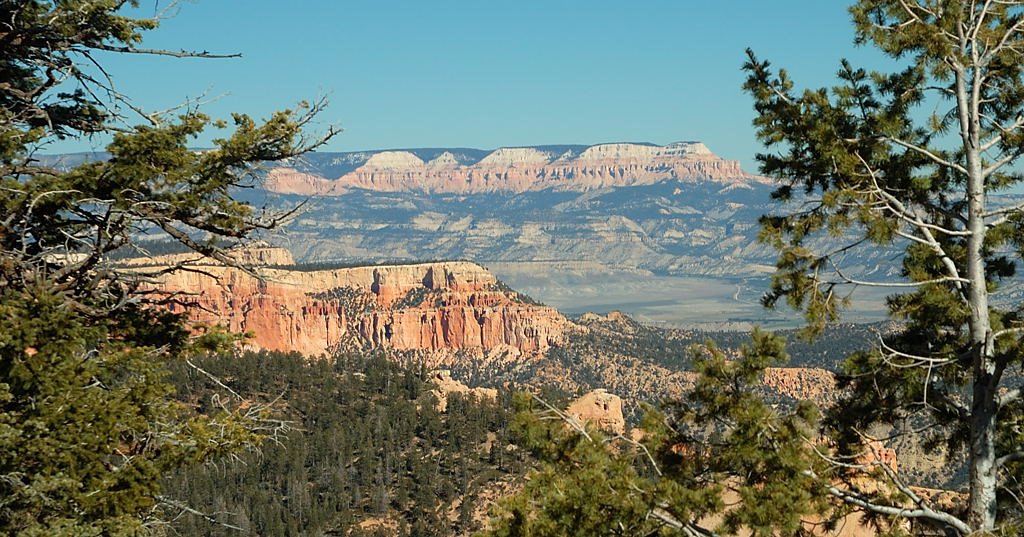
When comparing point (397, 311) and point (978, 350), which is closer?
point (978, 350)

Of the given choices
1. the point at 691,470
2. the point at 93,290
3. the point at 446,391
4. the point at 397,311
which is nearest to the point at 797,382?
the point at 446,391

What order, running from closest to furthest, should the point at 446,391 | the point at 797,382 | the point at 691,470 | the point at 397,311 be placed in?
the point at 691,470
the point at 446,391
the point at 797,382
the point at 397,311

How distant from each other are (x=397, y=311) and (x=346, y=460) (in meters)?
118

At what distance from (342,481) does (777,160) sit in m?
43.8

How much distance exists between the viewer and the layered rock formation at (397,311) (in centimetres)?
15538

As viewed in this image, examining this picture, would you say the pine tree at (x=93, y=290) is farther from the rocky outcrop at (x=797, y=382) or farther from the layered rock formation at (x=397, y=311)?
the layered rock formation at (x=397, y=311)

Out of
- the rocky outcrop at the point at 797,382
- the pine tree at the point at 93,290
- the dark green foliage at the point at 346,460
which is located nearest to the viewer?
the pine tree at the point at 93,290

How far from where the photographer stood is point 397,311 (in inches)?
6826

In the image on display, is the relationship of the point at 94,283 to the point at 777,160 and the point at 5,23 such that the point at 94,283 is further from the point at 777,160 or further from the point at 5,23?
the point at 777,160

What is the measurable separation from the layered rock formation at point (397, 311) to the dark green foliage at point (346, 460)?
277 feet

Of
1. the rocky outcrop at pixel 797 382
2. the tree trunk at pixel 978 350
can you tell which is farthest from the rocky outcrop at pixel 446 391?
the tree trunk at pixel 978 350

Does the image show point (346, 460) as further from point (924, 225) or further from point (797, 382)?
point (797, 382)

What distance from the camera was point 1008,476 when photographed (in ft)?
36.7

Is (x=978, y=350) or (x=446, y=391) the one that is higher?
(x=978, y=350)
